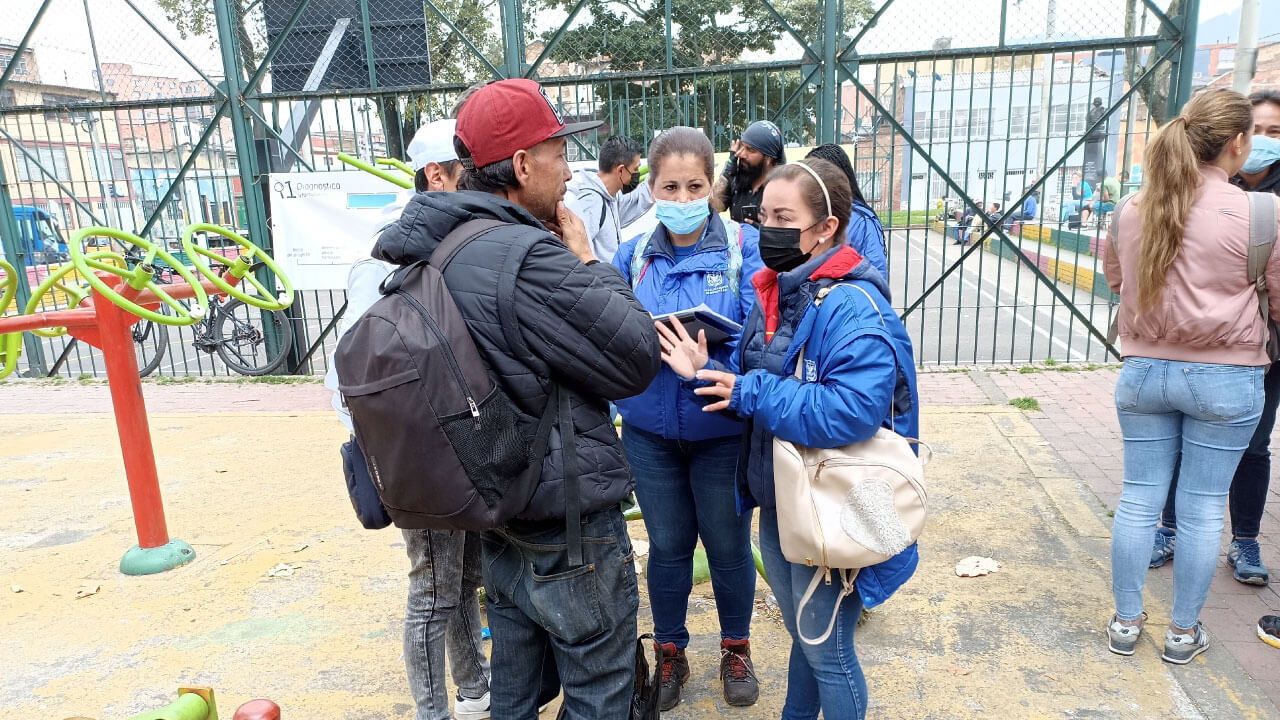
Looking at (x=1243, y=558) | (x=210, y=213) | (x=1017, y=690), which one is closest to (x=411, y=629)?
(x=1017, y=690)

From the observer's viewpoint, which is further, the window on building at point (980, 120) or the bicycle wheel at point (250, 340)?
the bicycle wheel at point (250, 340)

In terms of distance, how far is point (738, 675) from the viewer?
263cm

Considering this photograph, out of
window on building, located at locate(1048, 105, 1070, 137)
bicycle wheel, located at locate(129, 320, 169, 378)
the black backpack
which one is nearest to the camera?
the black backpack

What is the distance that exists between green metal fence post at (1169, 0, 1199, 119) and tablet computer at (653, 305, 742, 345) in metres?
5.39

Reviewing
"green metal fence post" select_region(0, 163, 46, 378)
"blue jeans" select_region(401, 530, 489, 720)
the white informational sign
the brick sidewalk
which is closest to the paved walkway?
the brick sidewalk

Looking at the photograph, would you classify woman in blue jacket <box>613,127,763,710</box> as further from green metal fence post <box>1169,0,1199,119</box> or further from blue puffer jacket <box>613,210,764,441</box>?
green metal fence post <box>1169,0,1199,119</box>

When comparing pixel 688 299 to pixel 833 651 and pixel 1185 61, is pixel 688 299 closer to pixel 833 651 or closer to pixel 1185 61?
pixel 833 651

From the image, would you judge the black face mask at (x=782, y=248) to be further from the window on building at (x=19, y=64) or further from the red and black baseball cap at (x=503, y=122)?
the window on building at (x=19, y=64)

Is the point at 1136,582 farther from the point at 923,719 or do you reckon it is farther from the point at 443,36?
the point at 443,36

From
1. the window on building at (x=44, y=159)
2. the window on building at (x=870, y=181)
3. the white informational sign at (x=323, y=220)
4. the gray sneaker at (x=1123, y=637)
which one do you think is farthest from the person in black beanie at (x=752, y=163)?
the window on building at (x=44, y=159)

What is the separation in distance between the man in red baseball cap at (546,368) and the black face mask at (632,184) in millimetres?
2312

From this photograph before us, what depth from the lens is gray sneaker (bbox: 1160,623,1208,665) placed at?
2717 millimetres

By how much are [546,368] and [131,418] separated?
2.78 m

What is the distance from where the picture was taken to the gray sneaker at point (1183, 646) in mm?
2717
